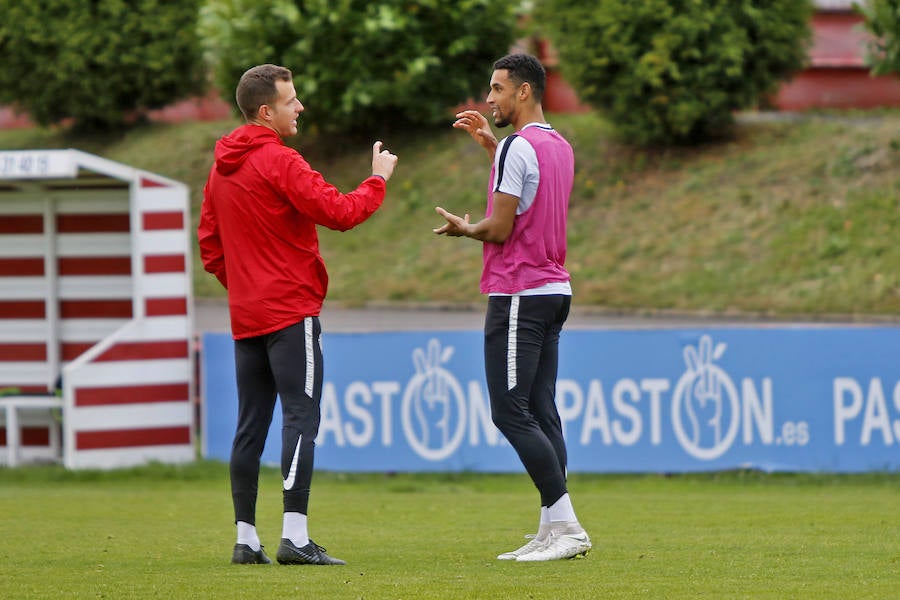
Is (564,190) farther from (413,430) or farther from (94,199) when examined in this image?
(94,199)

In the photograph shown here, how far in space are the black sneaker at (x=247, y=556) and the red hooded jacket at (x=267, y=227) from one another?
884 mm

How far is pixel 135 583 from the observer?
5.41 meters

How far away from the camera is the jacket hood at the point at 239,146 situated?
6109 mm

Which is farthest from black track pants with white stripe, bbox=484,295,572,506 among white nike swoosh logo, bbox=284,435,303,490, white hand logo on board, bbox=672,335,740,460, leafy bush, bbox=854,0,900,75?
leafy bush, bbox=854,0,900,75

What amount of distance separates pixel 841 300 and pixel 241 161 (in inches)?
550

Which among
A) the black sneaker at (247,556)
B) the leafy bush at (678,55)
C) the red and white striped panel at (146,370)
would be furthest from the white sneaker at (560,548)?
the leafy bush at (678,55)

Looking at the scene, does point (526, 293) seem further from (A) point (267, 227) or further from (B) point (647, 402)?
(B) point (647, 402)

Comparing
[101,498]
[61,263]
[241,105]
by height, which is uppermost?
[241,105]

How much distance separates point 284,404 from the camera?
6113 millimetres

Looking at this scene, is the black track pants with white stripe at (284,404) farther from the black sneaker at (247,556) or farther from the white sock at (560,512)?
the white sock at (560,512)

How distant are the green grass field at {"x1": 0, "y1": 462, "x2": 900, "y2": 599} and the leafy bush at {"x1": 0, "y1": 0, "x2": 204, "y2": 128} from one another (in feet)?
57.2

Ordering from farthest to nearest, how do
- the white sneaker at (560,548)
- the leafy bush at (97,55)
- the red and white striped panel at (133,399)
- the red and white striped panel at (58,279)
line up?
the leafy bush at (97,55)
the red and white striped panel at (58,279)
the red and white striped panel at (133,399)
the white sneaker at (560,548)

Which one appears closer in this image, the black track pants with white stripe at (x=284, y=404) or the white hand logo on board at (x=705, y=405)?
the black track pants with white stripe at (x=284, y=404)

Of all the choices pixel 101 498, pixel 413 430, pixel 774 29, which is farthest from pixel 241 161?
pixel 774 29
